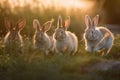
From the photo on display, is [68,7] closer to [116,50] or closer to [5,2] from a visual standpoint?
[5,2]

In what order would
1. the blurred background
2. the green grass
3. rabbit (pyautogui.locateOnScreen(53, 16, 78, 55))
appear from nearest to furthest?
1. the green grass
2. rabbit (pyautogui.locateOnScreen(53, 16, 78, 55))
3. the blurred background

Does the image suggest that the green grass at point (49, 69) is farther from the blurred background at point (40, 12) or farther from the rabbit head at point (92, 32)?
the blurred background at point (40, 12)

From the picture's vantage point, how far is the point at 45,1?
18.1 meters

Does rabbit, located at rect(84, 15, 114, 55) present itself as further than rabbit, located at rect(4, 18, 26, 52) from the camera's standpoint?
Yes

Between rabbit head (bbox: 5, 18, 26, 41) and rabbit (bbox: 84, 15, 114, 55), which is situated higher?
rabbit head (bbox: 5, 18, 26, 41)

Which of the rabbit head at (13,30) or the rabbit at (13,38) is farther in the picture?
the rabbit head at (13,30)

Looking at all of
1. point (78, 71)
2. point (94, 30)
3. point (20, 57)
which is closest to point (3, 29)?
point (94, 30)

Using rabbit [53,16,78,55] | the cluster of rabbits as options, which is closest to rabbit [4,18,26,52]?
the cluster of rabbits

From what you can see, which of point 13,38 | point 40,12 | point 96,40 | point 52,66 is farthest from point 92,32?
point 40,12

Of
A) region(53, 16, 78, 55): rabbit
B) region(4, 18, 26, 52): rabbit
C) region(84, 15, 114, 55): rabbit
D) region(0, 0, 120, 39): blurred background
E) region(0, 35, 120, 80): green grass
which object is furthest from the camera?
region(0, 0, 120, 39): blurred background

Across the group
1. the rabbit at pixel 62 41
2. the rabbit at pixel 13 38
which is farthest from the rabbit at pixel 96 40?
the rabbit at pixel 13 38

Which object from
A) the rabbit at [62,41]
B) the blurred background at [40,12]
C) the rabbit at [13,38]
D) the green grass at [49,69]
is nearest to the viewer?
the green grass at [49,69]

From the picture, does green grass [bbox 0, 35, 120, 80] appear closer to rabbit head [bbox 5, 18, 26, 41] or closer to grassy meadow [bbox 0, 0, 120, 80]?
grassy meadow [bbox 0, 0, 120, 80]

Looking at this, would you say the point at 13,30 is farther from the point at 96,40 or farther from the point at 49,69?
the point at 49,69
